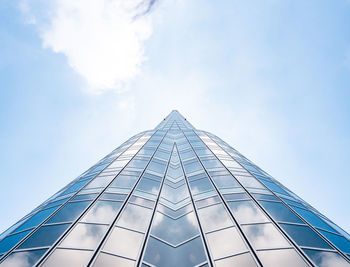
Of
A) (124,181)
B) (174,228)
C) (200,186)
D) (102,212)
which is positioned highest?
(124,181)

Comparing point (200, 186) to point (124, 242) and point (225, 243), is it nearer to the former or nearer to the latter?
point (225, 243)

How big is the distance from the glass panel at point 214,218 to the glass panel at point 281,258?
2219 millimetres

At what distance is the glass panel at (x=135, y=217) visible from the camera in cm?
1009

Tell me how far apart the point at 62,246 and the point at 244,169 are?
1356 cm

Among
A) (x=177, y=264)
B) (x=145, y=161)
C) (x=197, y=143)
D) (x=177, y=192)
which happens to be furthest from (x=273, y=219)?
(x=197, y=143)

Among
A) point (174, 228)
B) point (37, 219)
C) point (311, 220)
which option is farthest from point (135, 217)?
point (311, 220)

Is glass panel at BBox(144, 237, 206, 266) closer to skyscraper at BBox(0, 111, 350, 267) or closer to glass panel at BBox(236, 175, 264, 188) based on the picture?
skyscraper at BBox(0, 111, 350, 267)

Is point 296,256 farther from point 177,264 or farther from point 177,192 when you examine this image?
Result: point 177,192

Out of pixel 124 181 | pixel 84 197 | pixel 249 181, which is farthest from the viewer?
pixel 249 181

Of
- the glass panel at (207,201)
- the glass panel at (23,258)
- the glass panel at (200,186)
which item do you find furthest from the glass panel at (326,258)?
the glass panel at (23,258)

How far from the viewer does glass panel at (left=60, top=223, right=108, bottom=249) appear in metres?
8.48

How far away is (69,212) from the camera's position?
1120 centimetres

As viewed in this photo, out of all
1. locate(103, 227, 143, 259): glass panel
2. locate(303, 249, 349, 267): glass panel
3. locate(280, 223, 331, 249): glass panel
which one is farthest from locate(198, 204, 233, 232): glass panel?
locate(303, 249, 349, 267): glass panel

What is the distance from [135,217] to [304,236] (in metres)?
7.24
